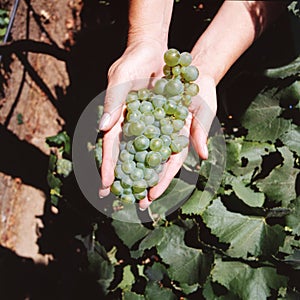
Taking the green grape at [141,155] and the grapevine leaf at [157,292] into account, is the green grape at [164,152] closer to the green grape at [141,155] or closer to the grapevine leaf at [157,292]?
the green grape at [141,155]

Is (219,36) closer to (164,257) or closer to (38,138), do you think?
(164,257)

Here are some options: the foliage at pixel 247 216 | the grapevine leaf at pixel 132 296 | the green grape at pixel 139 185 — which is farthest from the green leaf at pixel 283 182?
the grapevine leaf at pixel 132 296

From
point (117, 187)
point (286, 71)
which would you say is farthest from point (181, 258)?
point (286, 71)

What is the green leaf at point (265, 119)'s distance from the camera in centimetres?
123

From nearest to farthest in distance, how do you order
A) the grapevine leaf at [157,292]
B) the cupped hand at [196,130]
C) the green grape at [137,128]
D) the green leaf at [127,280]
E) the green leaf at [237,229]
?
the green grape at [137,128] → the cupped hand at [196,130] → the green leaf at [237,229] → the grapevine leaf at [157,292] → the green leaf at [127,280]

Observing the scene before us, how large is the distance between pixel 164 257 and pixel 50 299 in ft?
3.54

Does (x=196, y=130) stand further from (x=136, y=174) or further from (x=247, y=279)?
(x=247, y=279)

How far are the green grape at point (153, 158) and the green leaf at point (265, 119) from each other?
386 mm

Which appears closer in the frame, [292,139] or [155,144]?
[155,144]

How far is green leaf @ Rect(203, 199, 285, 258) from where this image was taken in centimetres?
122

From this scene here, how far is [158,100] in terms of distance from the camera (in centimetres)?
100

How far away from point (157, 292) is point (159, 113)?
64cm

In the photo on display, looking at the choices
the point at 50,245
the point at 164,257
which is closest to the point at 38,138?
the point at 50,245

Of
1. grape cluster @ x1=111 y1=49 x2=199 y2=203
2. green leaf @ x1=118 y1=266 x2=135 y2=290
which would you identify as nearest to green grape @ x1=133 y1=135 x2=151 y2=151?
grape cluster @ x1=111 y1=49 x2=199 y2=203
